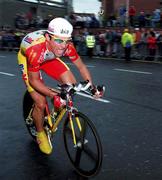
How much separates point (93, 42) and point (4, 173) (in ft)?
62.7

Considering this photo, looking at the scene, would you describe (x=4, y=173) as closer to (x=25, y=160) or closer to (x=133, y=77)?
(x=25, y=160)

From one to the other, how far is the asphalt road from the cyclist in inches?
16.7

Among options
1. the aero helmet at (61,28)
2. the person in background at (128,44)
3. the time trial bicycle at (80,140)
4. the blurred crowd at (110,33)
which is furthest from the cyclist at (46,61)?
the person in background at (128,44)

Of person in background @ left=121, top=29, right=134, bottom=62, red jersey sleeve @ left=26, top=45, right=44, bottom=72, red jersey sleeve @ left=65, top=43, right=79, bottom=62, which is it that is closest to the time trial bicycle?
red jersey sleeve @ left=26, top=45, right=44, bottom=72

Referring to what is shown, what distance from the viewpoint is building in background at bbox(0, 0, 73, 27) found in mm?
48750

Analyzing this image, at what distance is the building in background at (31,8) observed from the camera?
160ft

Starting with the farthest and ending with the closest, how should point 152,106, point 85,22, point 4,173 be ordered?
point 85,22
point 152,106
point 4,173

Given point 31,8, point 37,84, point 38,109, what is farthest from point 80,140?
point 31,8

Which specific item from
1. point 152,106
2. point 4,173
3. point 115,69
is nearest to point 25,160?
point 4,173

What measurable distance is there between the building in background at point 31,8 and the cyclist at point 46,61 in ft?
134

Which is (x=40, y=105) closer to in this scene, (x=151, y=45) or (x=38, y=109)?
(x=38, y=109)

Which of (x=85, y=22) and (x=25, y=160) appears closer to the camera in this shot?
(x=25, y=160)

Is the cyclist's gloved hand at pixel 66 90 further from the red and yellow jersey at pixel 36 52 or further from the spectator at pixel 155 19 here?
the spectator at pixel 155 19

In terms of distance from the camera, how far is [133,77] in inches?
565
